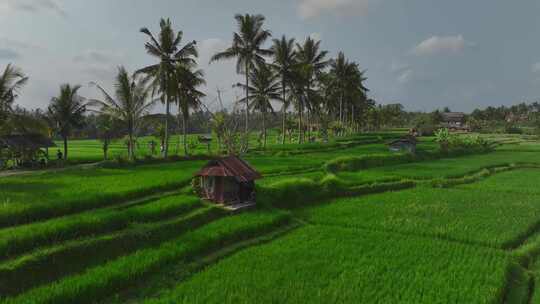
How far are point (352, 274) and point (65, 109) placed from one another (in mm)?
23903

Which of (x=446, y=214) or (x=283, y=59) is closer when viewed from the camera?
A: (x=446, y=214)

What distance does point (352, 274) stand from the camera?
812cm

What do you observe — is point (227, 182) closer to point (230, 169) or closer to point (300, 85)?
point (230, 169)

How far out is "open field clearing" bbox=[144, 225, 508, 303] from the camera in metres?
7.11

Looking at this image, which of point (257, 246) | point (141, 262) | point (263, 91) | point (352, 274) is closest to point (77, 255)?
point (141, 262)

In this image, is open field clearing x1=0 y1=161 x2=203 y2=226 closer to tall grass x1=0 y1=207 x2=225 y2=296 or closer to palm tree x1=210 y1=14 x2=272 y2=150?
tall grass x1=0 y1=207 x2=225 y2=296

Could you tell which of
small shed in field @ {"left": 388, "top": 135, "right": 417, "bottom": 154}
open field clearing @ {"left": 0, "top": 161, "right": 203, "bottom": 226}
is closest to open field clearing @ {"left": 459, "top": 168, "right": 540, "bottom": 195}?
small shed in field @ {"left": 388, "top": 135, "right": 417, "bottom": 154}

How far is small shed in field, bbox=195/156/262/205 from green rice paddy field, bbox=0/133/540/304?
Answer: 0.59 metres

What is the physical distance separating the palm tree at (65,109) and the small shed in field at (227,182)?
15407 millimetres

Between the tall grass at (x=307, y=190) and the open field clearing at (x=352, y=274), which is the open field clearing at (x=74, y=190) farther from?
the open field clearing at (x=352, y=274)

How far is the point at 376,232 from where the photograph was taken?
37.4ft

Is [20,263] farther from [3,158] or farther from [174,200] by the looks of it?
[3,158]

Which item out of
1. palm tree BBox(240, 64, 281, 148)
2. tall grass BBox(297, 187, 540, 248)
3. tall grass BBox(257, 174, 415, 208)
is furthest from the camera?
palm tree BBox(240, 64, 281, 148)

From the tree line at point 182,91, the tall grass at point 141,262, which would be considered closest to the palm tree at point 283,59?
the tree line at point 182,91
